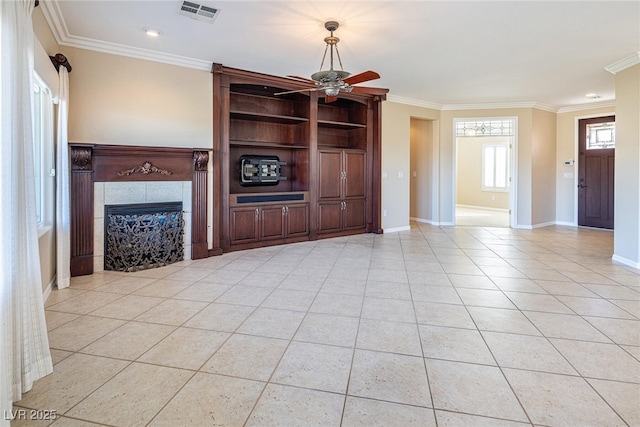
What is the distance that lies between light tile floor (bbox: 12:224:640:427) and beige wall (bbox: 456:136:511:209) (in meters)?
7.23

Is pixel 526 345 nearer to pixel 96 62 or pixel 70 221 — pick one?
pixel 70 221

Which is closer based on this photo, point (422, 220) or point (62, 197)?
point (62, 197)

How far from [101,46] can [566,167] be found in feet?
30.0

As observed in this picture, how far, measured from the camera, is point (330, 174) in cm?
632

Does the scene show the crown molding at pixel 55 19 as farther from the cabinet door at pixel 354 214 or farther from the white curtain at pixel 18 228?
the cabinet door at pixel 354 214

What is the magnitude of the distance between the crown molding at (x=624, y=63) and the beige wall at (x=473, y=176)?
6.35 meters

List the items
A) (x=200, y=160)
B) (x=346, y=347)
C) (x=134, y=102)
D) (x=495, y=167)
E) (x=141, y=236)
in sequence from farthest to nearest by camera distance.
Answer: (x=495, y=167) → (x=200, y=160) → (x=134, y=102) → (x=141, y=236) → (x=346, y=347)

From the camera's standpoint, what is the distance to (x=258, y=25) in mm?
3703

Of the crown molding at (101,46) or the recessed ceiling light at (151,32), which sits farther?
the recessed ceiling light at (151,32)

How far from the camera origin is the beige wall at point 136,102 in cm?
413

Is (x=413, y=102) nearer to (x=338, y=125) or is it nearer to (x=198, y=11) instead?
(x=338, y=125)

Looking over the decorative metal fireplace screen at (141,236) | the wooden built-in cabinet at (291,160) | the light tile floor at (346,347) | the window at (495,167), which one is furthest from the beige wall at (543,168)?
the decorative metal fireplace screen at (141,236)

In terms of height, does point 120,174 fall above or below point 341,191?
above

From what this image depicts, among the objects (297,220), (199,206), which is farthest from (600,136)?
(199,206)
